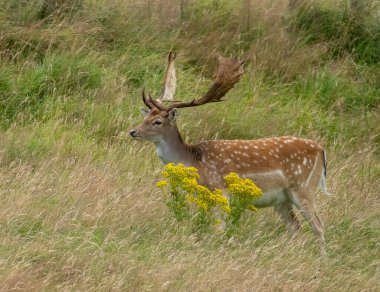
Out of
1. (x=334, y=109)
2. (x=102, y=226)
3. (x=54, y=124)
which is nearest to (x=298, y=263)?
(x=102, y=226)

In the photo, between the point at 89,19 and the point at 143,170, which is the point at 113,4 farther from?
the point at 143,170

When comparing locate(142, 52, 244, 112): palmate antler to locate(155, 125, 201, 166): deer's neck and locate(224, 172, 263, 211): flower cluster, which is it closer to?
locate(155, 125, 201, 166): deer's neck

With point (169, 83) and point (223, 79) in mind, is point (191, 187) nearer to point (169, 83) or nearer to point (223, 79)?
point (223, 79)

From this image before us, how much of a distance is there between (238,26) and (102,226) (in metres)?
5.94

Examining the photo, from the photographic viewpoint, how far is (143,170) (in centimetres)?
1012

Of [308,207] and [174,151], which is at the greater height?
[174,151]

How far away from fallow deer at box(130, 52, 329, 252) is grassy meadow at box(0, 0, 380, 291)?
247 millimetres

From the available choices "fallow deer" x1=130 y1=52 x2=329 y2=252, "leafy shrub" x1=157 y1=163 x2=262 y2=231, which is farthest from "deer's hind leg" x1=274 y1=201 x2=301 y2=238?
"leafy shrub" x1=157 y1=163 x2=262 y2=231

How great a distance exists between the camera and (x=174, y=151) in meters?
9.47

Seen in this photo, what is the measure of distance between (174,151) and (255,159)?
2.15ft

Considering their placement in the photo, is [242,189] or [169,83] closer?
[242,189]

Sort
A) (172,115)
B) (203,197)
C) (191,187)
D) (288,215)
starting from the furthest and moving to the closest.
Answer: (288,215) < (172,115) < (203,197) < (191,187)

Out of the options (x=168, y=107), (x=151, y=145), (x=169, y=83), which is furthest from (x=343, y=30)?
(x=168, y=107)

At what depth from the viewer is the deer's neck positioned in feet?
30.9
